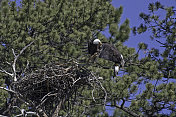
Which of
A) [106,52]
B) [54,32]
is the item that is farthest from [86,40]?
[106,52]

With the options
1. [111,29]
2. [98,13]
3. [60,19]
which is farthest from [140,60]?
[60,19]

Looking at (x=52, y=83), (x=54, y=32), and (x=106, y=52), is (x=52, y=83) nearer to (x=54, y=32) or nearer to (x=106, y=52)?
(x=106, y=52)

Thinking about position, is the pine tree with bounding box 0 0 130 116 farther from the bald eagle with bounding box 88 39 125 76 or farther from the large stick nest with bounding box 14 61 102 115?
the large stick nest with bounding box 14 61 102 115

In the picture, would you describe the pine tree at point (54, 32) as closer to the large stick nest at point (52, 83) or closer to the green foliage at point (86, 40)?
the green foliage at point (86, 40)

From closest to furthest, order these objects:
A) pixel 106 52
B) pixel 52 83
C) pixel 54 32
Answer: pixel 52 83, pixel 106 52, pixel 54 32

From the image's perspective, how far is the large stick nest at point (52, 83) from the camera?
5.08m

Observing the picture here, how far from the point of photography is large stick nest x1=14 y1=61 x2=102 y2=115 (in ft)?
16.7

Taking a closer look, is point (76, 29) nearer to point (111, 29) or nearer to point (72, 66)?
point (111, 29)

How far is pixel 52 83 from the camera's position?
5.10m

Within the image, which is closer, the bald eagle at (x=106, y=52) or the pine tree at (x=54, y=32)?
the bald eagle at (x=106, y=52)

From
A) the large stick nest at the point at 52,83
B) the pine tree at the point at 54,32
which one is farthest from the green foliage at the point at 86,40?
the large stick nest at the point at 52,83

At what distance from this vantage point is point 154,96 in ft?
25.0

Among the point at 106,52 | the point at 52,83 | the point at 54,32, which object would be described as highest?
the point at 54,32

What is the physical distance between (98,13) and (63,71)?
4.51 metres
